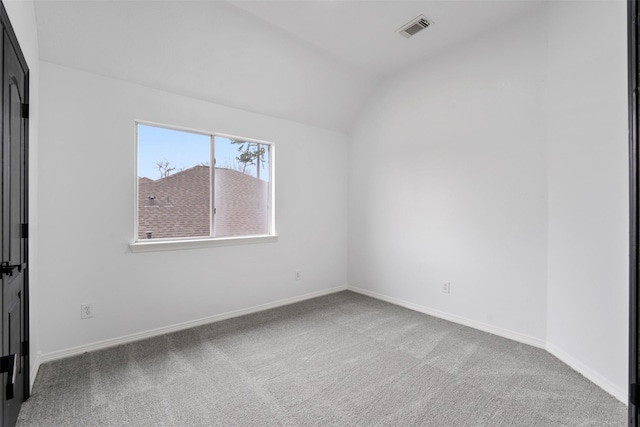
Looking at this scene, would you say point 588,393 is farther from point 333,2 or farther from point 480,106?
point 333,2

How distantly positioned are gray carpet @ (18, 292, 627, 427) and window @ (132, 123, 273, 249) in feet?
3.56

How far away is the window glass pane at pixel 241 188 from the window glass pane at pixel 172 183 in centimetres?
14

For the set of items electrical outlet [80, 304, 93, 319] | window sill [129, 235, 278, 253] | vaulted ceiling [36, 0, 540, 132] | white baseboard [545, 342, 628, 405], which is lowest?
white baseboard [545, 342, 628, 405]

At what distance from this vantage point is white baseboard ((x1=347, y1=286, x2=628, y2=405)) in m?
2.04

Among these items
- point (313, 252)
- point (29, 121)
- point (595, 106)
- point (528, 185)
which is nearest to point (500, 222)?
point (528, 185)

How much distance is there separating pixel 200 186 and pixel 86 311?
1523 millimetres

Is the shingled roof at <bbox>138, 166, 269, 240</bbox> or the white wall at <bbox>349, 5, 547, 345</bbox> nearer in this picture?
the white wall at <bbox>349, 5, 547, 345</bbox>

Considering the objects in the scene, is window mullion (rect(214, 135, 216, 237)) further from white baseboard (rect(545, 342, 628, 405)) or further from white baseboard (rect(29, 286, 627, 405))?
white baseboard (rect(545, 342, 628, 405))

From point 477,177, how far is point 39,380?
4.07 meters

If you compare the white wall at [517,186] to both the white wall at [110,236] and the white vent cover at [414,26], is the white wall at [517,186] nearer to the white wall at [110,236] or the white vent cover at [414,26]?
the white vent cover at [414,26]

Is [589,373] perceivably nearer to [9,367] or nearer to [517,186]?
[517,186]

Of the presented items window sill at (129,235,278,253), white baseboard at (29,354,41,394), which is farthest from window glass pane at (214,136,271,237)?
white baseboard at (29,354,41,394)

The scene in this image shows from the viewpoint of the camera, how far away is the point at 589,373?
2205 millimetres

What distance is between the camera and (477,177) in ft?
10.4
